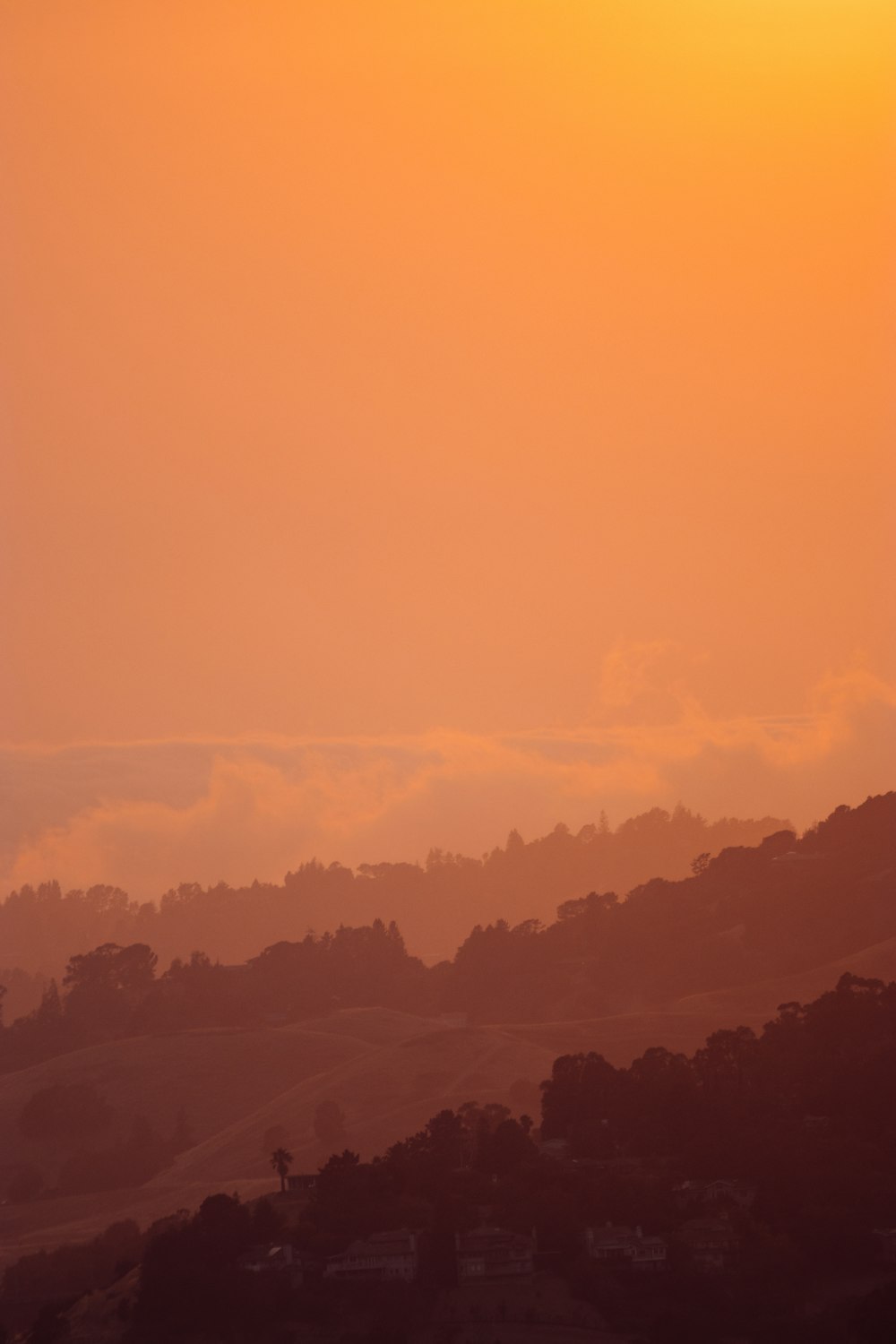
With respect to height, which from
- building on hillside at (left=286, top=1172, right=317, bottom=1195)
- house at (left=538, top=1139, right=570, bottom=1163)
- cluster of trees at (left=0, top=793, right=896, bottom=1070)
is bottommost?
house at (left=538, top=1139, right=570, bottom=1163)

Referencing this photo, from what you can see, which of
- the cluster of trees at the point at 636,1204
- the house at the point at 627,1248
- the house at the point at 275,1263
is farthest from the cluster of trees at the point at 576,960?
the house at the point at 275,1263

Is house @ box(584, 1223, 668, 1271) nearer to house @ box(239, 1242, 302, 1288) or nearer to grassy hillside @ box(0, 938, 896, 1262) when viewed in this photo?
house @ box(239, 1242, 302, 1288)

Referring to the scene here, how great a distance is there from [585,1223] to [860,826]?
4424 inches

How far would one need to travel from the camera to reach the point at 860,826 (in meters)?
185

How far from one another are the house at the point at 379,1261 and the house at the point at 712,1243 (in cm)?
1165

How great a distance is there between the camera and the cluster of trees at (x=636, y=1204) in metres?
73.4

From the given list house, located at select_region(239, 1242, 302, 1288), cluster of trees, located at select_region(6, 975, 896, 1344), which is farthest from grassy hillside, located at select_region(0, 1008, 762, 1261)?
house, located at select_region(239, 1242, 302, 1288)

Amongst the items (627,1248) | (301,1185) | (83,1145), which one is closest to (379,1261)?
(627,1248)

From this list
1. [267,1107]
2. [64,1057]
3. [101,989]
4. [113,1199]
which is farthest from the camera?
[101,989]

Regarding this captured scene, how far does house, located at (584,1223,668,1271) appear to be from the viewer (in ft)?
249

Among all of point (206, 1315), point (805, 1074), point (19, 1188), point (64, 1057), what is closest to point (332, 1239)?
point (206, 1315)

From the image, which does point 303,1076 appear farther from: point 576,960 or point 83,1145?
point 576,960

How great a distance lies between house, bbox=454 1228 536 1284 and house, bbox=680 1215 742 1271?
6768 millimetres

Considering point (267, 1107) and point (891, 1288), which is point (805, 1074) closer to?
point (891, 1288)
